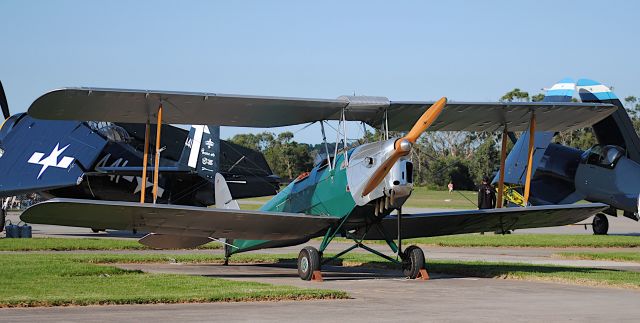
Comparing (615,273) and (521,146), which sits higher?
(521,146)

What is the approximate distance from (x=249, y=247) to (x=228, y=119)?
2.88 metres

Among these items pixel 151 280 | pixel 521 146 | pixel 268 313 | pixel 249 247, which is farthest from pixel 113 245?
pixel 268 313

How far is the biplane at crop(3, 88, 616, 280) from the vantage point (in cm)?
1367

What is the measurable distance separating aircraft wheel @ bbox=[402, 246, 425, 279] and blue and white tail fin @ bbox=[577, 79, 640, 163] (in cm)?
1508

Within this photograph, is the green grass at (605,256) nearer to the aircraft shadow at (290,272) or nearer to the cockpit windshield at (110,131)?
the aircraft shadow at (290,272)

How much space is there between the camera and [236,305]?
10.3 metres

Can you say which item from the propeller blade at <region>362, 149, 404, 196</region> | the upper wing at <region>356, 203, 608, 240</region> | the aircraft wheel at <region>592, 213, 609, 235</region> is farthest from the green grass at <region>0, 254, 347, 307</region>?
the aircraft wheel at <region>592, 213, 609, 235</region>

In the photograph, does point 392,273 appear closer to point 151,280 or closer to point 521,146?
point 151,280

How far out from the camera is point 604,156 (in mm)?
29188

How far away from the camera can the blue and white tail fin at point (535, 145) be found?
2759 cm

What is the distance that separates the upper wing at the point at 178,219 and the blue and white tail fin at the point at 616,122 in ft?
51.0

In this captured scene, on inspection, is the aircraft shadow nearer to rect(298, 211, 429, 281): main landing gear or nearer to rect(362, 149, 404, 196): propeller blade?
rect(298, 211, 429, 281): main landing gear

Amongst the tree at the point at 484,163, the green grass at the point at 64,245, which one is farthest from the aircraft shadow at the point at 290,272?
the tree at the point at 484,163

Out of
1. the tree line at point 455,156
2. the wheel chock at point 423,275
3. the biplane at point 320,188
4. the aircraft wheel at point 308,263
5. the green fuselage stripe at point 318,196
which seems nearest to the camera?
the biplane at point 320,188
